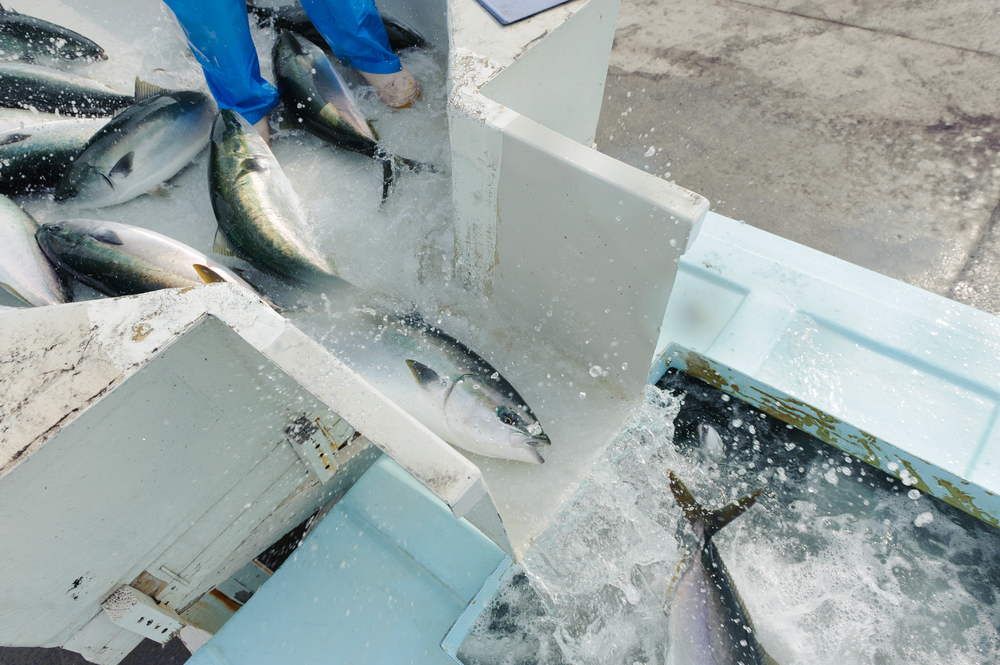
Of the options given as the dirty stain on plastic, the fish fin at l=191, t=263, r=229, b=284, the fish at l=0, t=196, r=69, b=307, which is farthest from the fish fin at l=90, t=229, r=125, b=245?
the dirty stain on plastic

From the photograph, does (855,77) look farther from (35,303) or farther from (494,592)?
(35,303)

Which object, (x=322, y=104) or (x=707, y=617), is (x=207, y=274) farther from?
(x=707, y=617)

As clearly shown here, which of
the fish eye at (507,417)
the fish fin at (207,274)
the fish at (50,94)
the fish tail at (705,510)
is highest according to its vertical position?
the fish at (50,94)

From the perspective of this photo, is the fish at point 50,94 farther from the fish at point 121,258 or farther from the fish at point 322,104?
the fish at point 121,258

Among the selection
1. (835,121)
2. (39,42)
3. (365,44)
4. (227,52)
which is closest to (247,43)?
(227,52)

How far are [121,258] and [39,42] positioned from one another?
171 centimetres

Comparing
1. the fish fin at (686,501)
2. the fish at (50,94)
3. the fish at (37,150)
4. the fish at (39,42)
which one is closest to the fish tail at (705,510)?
the fish fin at (686,501)

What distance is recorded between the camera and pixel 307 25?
2717 millimetres

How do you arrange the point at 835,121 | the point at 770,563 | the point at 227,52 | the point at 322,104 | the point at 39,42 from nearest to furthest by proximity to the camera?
1. the point at 770,563
2. the point at 227,52
3. the point at 322,104
4. the point at 39,42
5. the point at 835,121

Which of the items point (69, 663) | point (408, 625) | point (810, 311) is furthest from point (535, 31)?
point (69, 663)

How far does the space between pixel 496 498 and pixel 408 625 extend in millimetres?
410

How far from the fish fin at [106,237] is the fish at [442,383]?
0.83 meters

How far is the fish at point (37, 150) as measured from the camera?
6.86ft

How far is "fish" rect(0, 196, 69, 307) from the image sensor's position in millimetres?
1715
